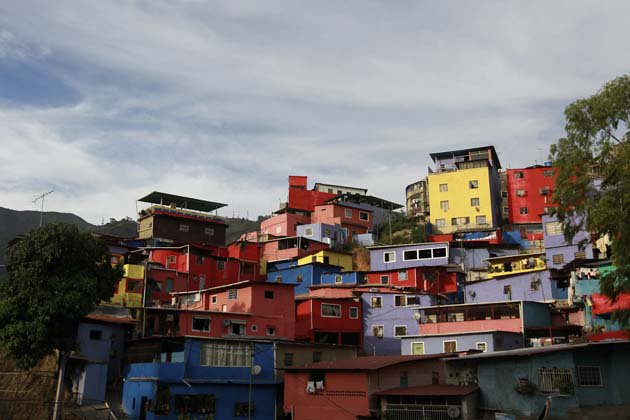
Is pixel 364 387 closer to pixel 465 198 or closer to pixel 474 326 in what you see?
pixel 474 326

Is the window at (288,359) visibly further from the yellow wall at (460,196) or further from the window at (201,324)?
the yellow wall at (460,196)

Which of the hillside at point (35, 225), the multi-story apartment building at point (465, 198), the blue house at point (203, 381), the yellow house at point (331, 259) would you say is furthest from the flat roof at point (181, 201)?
the hillside at point (35, 225)

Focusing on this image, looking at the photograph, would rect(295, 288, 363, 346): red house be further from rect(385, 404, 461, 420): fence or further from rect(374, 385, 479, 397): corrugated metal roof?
rect(385, 404, 461, 420): fence

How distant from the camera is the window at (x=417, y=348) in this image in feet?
149

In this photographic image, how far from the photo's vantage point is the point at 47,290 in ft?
126

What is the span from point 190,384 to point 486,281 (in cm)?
2877

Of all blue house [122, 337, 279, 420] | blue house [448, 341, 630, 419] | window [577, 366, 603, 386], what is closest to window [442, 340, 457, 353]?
blue house [122, 337, 279, 420]

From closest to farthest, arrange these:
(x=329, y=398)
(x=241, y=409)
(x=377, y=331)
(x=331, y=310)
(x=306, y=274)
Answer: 1. (x=329, y=398)
2. (x=241, y=409)
3. (x=331, y=310)
4. (x=377, y=331)
5. (x=306, y=274)

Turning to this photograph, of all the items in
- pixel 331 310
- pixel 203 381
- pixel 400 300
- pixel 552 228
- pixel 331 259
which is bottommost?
pixel 203 381

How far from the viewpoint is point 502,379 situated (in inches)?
1197

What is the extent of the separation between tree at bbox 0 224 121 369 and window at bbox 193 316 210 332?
684cm

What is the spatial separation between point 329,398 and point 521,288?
23.5 metres

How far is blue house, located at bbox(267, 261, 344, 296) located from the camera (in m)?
64.1

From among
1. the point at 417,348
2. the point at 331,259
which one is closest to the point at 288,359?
the point at 417,348
